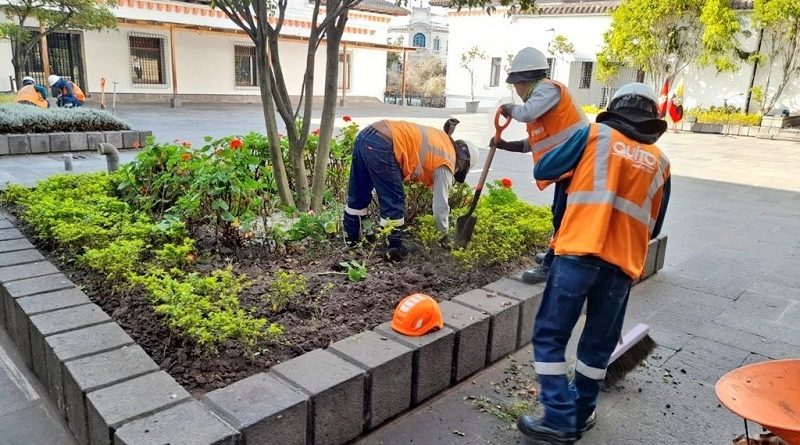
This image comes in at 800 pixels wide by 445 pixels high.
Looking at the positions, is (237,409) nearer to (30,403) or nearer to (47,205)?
(30,403)

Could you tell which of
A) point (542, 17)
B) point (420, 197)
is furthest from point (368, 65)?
point (420, 197)

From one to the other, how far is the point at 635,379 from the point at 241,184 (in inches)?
110

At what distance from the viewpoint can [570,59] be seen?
2308cm

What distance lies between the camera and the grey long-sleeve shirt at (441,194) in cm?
396

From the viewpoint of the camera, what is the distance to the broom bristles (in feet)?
9.64

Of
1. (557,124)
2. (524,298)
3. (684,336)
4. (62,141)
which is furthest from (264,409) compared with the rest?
(62,141)

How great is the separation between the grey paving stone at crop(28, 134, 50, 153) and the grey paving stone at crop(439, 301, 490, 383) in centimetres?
869

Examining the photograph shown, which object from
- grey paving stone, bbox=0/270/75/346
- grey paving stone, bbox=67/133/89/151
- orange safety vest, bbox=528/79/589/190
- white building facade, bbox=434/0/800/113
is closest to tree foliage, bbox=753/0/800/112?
white building facade, bbox=434/0/800/113

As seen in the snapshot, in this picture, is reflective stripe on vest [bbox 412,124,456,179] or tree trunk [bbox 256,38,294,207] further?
tree trunk [bbox 256,38,294,207]

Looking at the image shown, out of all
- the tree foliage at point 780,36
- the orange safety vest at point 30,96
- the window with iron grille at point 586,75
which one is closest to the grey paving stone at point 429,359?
the orange safety vest at point 30,96

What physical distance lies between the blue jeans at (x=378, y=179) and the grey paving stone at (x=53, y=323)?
180cm

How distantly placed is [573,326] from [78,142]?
31.5 ft

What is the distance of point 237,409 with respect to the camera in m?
2.17

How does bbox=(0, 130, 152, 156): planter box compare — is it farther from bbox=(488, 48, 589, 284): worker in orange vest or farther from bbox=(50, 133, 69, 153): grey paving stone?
Result: bbox=(488, 48, 589, 284): worker in orange vest
